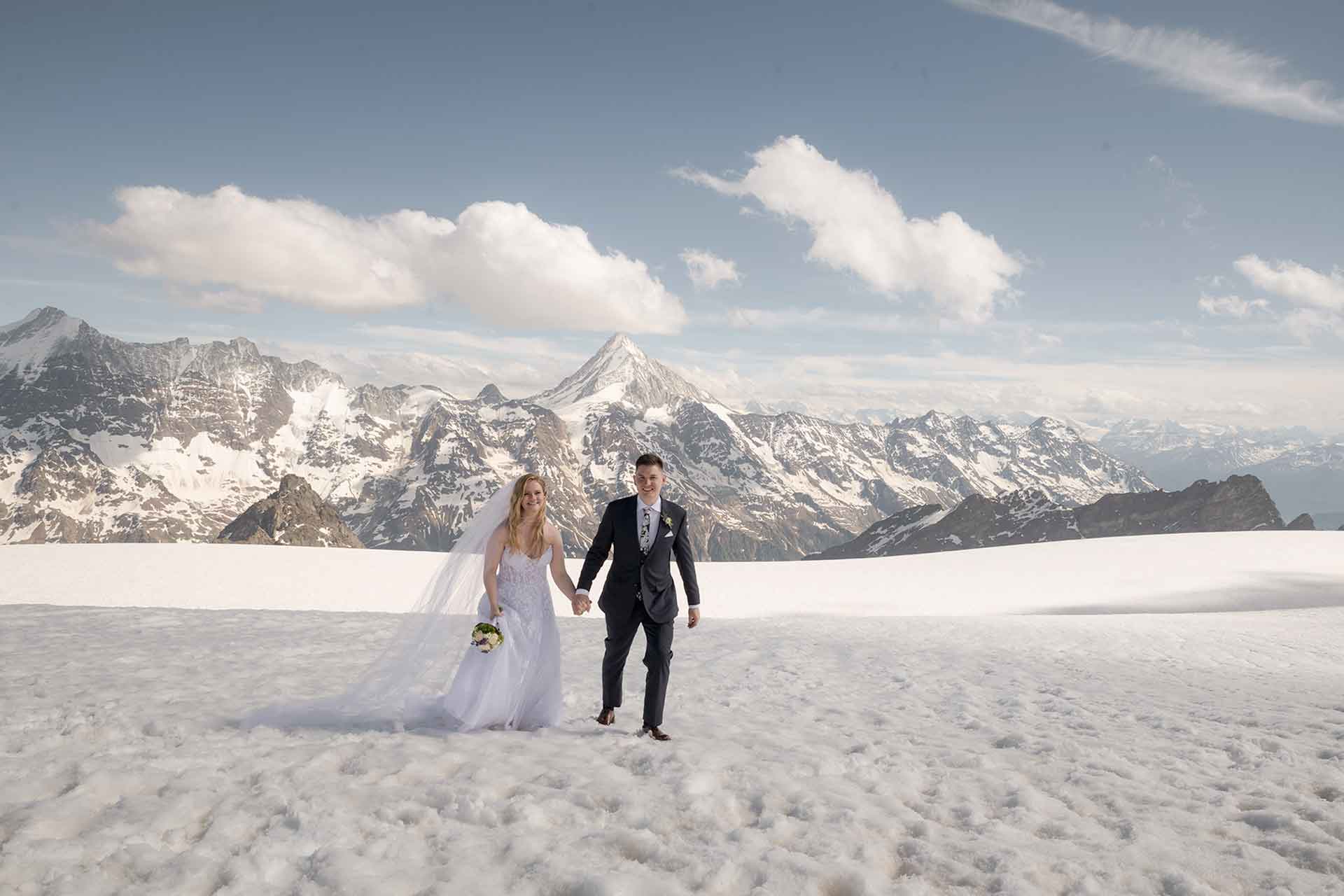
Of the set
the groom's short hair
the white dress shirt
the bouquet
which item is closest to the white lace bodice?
the bouquet

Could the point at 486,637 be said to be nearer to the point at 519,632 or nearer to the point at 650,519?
the point at 519,632

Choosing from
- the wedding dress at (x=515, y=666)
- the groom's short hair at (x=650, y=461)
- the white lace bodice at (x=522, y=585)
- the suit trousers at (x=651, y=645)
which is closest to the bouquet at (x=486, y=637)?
the wedding dress at (x=515, y=666)

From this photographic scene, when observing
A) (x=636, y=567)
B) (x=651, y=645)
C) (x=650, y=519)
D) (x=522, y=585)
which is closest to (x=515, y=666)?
(x=522, y=585)

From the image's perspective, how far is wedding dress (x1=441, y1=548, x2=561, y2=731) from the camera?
23.5ft

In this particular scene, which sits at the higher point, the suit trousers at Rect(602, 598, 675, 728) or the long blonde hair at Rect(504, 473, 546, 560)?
the long blonde hair at Rect(504, 473, 546, 560)

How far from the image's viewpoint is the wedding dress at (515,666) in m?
7.17

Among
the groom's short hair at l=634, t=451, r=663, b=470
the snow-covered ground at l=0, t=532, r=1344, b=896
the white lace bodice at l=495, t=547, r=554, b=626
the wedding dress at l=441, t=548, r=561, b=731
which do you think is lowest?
the snow-covered ground at l=0, t=532, r=1344, b=896

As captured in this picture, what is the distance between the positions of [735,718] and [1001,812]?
10.8 ft

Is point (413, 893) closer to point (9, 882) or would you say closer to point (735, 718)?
point (9, 882)

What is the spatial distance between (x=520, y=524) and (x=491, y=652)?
1.26 m

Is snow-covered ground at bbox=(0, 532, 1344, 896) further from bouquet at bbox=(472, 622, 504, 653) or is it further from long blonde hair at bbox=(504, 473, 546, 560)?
long blonde hair at bbox=(504, 473, 546, 560)

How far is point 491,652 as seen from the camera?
731 centimetres

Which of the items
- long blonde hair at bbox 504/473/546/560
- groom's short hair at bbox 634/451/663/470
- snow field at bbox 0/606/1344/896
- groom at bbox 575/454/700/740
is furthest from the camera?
long blonde hair at bbox 504/473/546/560

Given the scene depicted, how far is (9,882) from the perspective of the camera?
413 cm
